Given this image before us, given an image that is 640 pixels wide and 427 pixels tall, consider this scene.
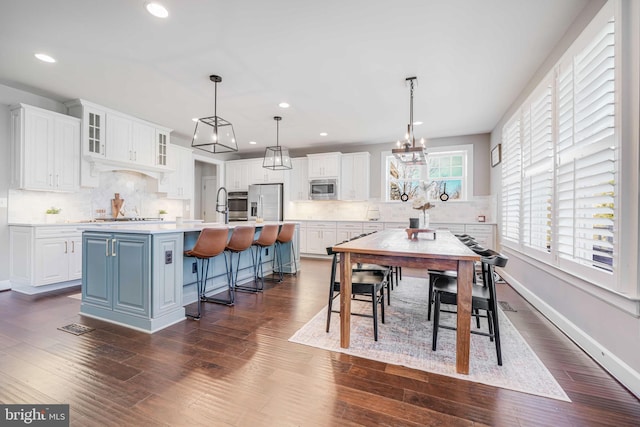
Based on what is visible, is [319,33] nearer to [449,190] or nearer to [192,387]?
[192,387]

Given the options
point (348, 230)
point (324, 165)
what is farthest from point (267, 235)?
point (324, 165)

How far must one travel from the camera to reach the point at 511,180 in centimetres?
411

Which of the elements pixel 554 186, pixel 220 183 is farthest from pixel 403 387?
pixel 220 183

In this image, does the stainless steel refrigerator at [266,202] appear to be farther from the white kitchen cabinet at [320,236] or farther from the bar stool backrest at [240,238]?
the bar stool backrest at [240,238]

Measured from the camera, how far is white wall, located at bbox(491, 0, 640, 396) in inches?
66.1

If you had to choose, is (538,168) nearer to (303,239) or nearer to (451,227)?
(451,227)

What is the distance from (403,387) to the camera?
1729mm

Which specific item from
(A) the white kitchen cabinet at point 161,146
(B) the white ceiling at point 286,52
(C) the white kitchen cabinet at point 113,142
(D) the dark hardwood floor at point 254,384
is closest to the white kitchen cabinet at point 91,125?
(C) the white kitchen cabinet at point 113,142

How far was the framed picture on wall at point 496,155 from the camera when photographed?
4.78 m

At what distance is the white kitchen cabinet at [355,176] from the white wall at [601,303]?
11.9 ft

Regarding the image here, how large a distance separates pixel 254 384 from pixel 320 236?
16.0 feet

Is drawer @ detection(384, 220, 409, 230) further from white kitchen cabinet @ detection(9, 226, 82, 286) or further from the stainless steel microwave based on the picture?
white kitchen cabinet @ detection(9, 226, 82, 286)

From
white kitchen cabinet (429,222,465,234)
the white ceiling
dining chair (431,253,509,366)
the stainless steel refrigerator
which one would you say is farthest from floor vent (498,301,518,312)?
the stainless steel refrigerator

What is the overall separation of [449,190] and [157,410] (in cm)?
608
